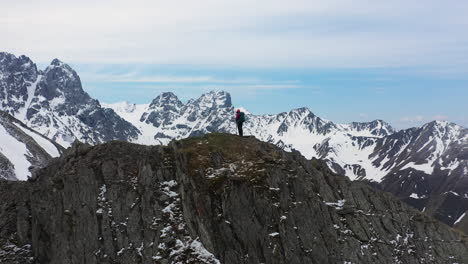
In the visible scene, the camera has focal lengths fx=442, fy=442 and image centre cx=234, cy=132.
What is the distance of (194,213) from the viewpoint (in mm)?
46562

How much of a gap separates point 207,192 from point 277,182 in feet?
27.8

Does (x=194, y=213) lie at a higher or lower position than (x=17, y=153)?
lower

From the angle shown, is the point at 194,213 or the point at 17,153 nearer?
the point at 194,213

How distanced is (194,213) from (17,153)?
136111 millimetres

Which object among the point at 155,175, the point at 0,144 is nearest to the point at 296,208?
the point at 155,175

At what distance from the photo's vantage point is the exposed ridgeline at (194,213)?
4538 centimetres

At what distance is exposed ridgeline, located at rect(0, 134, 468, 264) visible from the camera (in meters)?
45.4

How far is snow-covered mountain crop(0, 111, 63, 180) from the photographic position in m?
138

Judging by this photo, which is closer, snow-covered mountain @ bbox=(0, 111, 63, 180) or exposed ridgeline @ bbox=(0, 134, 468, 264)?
exposed ridgeline @ bbox=(0, 134, 468, 264)

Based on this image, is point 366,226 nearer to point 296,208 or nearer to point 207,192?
point 296,208

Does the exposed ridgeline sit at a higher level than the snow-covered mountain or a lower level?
lower

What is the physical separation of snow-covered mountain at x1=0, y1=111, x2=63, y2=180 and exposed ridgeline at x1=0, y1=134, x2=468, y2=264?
88.2 m

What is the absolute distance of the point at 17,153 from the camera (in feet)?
527

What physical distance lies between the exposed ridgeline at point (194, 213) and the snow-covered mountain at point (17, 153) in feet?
289
